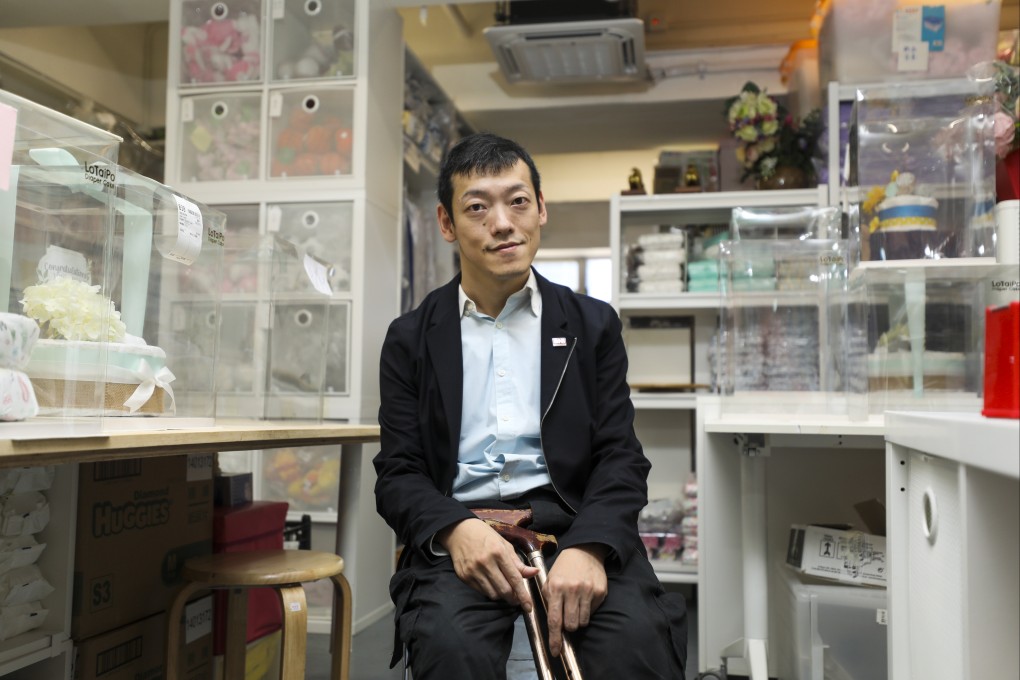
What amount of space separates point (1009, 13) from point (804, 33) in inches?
38.3

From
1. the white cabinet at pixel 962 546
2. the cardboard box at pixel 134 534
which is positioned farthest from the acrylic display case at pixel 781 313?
the cardboard box at pixel 134 534

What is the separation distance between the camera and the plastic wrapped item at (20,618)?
1661 millimetres

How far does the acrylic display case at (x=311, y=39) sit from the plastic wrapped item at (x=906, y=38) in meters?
1.97

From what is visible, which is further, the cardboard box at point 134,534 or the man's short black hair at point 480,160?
the cardboard box at point 134,534

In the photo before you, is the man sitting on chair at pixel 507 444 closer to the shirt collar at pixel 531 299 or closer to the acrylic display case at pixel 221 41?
the shirt collar at pixel 531 299

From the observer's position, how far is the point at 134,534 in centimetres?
197

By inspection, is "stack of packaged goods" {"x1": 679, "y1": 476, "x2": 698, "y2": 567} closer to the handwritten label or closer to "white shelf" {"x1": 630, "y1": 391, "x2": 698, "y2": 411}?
"white shelf" {"x1": 630, "y1": 391, "x2": 698, "y2": 411}

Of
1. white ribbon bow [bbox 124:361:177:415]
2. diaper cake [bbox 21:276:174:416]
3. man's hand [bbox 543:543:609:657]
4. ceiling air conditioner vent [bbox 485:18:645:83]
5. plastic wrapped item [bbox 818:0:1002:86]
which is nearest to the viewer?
diaper cake [bbox 21:276:174:416]

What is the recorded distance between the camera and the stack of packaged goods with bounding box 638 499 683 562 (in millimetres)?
3656

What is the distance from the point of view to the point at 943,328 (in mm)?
2338

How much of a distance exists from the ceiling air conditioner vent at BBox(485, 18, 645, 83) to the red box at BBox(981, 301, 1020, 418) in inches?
123

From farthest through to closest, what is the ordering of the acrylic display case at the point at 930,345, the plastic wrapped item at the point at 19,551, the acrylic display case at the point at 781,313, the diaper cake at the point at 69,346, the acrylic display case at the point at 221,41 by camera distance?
the acrylic display case at the point at 221,41 < the acrylic display case at the point at 781,313 < the acrylic display case at the point at 930,345 < the plastic wrapped item at the point at 19,551 < the diaper cake at the point at 69,346

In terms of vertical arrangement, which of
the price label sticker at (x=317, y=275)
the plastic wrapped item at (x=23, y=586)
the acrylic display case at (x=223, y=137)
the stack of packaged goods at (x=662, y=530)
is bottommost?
the stack of packaged goods at (x=662, y=530)

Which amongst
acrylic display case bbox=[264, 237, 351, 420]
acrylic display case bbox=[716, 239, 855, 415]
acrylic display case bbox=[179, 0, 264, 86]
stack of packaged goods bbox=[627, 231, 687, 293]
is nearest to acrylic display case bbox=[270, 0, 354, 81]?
acrylic display case bbox=[179, 0, 264, 86]
